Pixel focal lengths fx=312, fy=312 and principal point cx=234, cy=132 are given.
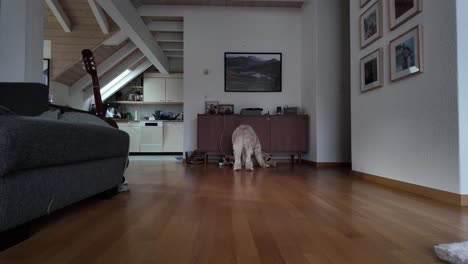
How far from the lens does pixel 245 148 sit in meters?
4.39

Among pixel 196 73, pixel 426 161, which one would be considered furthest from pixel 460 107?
pixel 196 73

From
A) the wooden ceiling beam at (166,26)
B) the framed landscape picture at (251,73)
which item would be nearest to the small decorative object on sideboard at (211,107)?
the framed landscape picture at (251,73)

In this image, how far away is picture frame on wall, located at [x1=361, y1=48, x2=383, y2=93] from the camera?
9.35 ft

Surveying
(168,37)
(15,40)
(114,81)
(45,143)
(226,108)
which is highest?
(168,37)

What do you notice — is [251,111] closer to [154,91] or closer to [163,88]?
[163,88]

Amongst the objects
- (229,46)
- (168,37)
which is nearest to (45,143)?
(229,46)

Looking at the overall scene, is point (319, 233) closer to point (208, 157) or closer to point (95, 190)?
point (95, 190)

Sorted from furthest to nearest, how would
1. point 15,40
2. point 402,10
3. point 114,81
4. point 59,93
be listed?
1. point 114,81
2. point 59,93
3. point 402,10
4. point 15,40

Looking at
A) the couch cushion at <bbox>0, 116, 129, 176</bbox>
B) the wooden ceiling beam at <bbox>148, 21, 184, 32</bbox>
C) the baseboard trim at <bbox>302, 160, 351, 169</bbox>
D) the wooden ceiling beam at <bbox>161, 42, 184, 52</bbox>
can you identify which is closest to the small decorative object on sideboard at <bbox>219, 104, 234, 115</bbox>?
the baseboard trim at <bbox>302, 160, 351, 169</bbox>

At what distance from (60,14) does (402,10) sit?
431 cm

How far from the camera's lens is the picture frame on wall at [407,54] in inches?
88.6

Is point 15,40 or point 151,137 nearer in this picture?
point 15,40

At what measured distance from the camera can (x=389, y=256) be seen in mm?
979

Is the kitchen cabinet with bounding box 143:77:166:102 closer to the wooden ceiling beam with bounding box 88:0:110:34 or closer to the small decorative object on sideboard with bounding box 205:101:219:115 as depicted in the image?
the small decorative object on sideboard with bounding box 205:101:219:115
